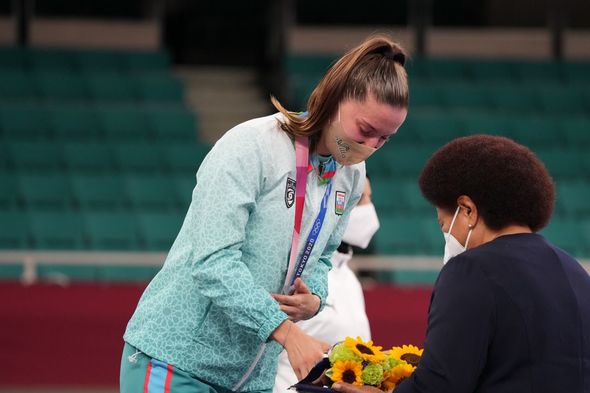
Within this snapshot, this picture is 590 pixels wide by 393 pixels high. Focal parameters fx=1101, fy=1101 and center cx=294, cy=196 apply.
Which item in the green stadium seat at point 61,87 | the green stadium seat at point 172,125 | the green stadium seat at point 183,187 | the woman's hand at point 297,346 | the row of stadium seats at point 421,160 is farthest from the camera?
the green stadium seat at point 61,87

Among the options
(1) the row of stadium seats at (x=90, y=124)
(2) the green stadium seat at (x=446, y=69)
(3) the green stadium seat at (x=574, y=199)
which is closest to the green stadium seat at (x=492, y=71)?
(2) the green stadium seat at (x=446, y=69)

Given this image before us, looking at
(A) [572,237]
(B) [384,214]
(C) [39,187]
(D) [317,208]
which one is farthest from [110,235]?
(D) [317,208]

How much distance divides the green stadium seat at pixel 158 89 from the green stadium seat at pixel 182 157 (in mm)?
1690

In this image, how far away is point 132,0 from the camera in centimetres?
1549

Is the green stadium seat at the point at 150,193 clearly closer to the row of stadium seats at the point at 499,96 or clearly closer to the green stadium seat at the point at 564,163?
the row of stadium seats at the point at 499,96

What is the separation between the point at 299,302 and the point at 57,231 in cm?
787

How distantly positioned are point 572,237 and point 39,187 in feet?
17.4

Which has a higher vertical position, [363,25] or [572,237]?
[363,25]

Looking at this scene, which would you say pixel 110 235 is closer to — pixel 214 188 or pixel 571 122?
pixel 571 122

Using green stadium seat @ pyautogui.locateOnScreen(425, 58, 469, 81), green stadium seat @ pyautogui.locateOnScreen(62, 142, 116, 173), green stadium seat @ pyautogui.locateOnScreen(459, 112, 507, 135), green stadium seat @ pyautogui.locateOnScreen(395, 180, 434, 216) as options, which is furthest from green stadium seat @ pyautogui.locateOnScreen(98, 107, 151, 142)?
green stadium seat @ pyautogui.locateOnScreen(425, 58, 469, 81)

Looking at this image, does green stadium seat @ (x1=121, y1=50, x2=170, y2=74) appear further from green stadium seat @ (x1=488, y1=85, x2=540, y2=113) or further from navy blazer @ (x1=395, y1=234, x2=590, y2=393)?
navy blazer @ (x1=395, y1=234, x2=590, y2=393)

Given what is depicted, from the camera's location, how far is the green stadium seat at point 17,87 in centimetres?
1301

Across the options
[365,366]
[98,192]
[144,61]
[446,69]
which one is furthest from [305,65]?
[365,366]

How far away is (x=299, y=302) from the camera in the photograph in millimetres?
2719
